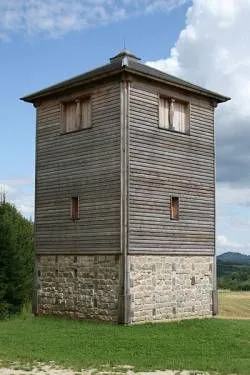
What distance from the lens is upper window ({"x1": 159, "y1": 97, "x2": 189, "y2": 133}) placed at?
2564cm

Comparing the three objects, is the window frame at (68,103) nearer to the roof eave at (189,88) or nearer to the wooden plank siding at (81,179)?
the wooden plank siding at (81,179)

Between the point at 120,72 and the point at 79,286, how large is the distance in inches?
330

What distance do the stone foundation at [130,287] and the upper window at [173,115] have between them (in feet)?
17.4

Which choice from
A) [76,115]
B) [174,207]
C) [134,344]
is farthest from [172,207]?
[134,344]

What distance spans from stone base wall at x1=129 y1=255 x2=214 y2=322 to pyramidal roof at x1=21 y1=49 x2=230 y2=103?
6.89 metres

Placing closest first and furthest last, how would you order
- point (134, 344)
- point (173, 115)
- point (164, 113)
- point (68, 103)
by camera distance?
1. point (134, 344)
2. point (164, 113)
3. point (173, 115)
4. point (68, 103)

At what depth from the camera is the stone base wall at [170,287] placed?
23.5 metres

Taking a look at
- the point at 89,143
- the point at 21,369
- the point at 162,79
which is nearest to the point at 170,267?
the point at 89,143

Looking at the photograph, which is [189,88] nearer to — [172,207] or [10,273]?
[172,207]

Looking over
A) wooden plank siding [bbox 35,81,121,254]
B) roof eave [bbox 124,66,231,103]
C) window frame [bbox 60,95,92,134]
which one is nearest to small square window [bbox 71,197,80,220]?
wooden plank siding [bbox 35,81,121,254]

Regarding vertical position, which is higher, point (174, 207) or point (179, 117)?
point (179, 117)

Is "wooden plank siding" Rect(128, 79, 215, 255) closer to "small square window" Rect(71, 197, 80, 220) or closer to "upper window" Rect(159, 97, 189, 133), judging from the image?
"upper window" Rect(159, 97, 189, 133)

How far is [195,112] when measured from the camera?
26984 millimetres

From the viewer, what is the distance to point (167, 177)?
25281mm
